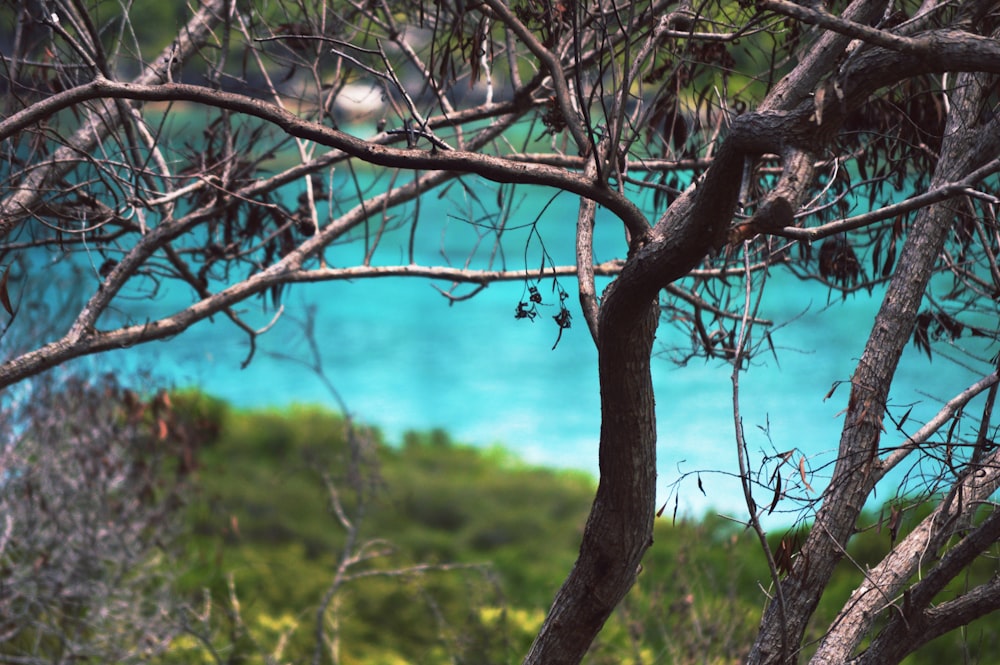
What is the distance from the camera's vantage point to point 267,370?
59.3ft

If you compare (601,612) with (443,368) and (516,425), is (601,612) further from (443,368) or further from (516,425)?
(443,368)

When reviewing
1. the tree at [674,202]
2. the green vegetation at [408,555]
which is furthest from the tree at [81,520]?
the tree at [674,202]

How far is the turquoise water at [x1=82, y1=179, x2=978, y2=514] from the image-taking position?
596 inches

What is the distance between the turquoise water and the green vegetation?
1157 millimetres

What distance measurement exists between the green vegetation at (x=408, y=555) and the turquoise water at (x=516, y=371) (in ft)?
3.80

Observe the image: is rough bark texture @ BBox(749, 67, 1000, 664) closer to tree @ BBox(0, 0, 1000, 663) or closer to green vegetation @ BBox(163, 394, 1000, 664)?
tree @ BBox(0, 0, 1000, 663)

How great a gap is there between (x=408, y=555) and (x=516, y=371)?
891 centimetres

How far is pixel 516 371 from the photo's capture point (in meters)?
18.6

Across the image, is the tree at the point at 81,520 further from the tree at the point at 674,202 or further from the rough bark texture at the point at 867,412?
the rough bark texture at the point at 867,412

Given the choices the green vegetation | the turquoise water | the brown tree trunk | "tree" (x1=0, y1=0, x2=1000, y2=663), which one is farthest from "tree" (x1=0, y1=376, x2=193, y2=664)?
the turquoise water

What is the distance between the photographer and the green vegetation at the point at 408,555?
6152 millimetres

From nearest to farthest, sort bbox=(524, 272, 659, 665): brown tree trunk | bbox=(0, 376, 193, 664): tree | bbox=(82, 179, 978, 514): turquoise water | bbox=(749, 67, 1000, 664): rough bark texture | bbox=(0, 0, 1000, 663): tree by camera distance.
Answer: bbox=(0, 0, 1000, 663): tree, bbox=(524, 272, 659, 665): brown tree trunk, bbox=(749, 67, 1000, 664): rough bark texture, bbox=(0, 376, 193, 664): tree, bbox=(82, 179, 978, 514): turquoise water

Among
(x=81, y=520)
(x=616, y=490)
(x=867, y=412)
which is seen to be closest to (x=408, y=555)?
(x=81, y=520)

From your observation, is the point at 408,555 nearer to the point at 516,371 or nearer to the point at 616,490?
the point at 616,490
